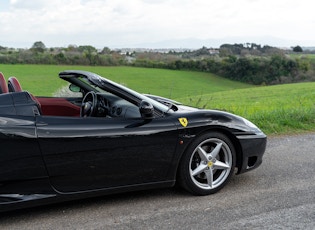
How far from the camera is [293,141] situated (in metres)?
6.13

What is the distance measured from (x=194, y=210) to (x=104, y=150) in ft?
3.23

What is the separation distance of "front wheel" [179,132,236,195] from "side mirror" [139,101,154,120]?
523 mm

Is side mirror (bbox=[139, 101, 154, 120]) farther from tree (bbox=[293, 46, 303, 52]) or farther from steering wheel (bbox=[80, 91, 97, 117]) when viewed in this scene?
tree (bbox=[293, 46, 303, 52])

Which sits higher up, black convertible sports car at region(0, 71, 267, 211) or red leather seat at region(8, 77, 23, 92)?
red leather seat at region(8, 77, 23, 92)

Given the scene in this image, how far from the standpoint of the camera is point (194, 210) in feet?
11.6

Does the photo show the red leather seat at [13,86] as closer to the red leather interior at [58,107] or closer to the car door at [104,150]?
the red leather interior at [58,107]

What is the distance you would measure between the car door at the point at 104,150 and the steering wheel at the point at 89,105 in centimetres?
51

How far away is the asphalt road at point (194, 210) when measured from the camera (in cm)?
325

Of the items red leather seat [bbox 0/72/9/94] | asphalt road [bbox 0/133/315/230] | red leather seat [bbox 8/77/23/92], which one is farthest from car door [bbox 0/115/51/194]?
red leather seat [bbox 0/72/9/94]

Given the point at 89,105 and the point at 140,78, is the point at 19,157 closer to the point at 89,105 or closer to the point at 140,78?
the point at 89,105

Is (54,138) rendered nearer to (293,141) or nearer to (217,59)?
(293,141)

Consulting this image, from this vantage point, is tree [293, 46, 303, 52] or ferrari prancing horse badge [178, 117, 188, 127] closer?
ferrari prancing horse badge [178, 117, 188, 127]

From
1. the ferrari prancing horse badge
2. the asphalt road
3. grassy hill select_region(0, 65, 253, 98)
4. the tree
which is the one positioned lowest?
grassy hill select_region(0, 65, 253, 98)

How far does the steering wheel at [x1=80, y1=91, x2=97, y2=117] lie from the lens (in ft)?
13.0
